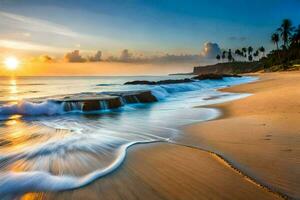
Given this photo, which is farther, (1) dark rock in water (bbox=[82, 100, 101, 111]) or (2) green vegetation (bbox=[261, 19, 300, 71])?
(2) green vegetation (bbox=[261, 19, 300, 71])

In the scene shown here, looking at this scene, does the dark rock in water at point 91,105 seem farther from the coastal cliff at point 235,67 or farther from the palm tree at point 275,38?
the coastal cliff at point 235,67

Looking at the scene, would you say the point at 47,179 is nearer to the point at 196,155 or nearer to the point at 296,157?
the point at 196,155

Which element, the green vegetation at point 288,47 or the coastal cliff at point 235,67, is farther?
the coastal cliff at point 235,67

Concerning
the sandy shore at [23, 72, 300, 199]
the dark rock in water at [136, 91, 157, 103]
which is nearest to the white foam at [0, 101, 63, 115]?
the dark rock in water at [136, 91, 157, 103]

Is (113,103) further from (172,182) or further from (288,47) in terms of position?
(288,47)

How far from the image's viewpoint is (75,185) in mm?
4137

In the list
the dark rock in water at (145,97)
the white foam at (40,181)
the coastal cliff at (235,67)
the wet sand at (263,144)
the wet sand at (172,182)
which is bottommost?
the wet sand at (263,144)

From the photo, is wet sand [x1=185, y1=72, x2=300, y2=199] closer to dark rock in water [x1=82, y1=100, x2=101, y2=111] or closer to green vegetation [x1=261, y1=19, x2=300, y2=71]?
dark rock in water [x1=82, y1=100, x2=101, y2=111]

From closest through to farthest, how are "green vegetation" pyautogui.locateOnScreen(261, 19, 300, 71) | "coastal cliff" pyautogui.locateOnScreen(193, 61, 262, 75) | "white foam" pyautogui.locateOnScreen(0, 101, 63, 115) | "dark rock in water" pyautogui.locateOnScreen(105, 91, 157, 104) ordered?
1. "white foam" pyautogui.locateOnScreen(0, 101, 63, 115)
2. "dark rock in water" pyautogui.locateOnScreen(105, 91, 157, 104)
3. "green vegetation" pyautogui.locateOnScreen(261, 19, 300, 71)
4. "coastal cliff" pyautogui.locateOnScreen(193, 61, 262, 75)

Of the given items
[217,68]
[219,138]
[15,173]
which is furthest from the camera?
[217,68]

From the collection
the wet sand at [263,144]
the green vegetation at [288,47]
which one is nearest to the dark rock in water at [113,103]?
the wet sand at [263,144]

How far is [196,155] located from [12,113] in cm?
1234

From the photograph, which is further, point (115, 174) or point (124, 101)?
point (124, 101)

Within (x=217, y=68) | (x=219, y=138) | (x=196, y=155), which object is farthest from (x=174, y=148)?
(x=217, y=68)
